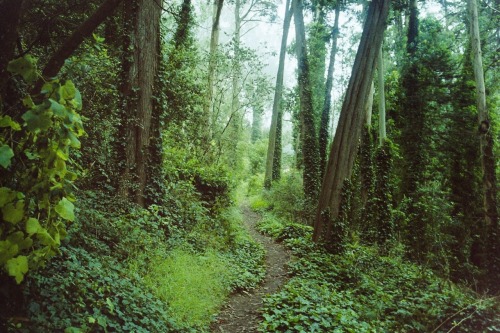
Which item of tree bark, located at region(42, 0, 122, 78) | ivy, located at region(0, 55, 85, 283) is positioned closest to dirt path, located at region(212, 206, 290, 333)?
ivy, located at region(0, 55, 85, 283)

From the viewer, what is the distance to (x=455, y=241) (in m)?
13.3

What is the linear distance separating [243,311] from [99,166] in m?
4.18

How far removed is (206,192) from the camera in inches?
436

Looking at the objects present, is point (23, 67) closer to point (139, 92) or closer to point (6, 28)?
point (6, 28)

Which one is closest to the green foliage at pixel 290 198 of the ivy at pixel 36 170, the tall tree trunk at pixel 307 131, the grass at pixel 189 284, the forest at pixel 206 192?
the forest at pixel 206 192

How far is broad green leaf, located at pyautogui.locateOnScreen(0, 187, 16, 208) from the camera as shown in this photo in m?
1.86

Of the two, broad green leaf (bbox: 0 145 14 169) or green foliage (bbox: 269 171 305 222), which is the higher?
broad green leaf (bbox: 0 145 14 169)

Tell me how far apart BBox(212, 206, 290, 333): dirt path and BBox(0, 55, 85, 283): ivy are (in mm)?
3782

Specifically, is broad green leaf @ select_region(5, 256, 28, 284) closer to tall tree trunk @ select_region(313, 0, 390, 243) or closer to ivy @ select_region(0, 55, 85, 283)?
ivy @ select_region(0, 55, 85, 283)

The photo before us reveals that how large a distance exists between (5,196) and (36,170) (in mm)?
246

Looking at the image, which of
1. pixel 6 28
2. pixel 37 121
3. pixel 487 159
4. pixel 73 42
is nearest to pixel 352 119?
pixel 487 159

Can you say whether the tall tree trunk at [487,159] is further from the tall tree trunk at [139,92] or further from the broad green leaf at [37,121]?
the broad green leaf at [37,121]

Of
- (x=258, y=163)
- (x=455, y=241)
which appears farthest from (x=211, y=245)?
(x=258, y=163)

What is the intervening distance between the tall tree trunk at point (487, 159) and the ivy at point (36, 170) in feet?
45.7
